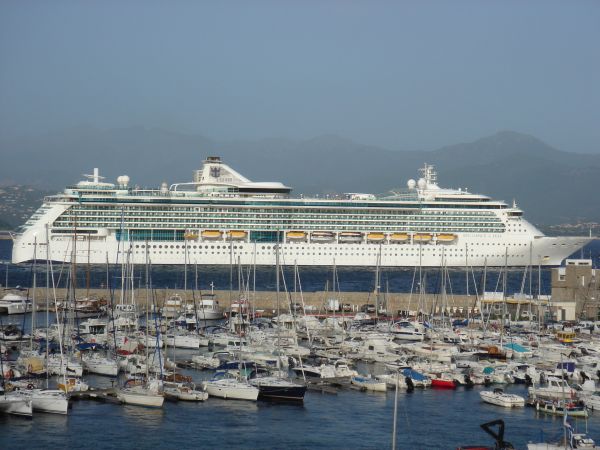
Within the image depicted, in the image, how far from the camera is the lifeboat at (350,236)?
74812 millimetres

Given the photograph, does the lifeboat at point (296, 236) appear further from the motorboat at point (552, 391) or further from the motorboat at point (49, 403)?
the motorboat at point (49, 403)

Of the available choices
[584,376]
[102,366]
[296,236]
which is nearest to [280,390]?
[102,366]

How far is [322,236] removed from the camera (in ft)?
246

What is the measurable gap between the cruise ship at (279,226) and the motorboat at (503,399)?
43.7m

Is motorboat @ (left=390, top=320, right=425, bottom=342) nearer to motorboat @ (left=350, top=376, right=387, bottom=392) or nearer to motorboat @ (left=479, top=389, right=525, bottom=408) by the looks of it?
motorboat @ (left=350, top=376, right=387, bottom=392)

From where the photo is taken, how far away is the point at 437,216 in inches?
2977

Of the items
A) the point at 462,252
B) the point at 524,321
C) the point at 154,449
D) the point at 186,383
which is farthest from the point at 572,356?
the point at 462,252

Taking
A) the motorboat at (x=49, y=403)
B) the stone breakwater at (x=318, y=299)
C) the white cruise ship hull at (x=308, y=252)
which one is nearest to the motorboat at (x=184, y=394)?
the motorboat at (x=49, y=403)

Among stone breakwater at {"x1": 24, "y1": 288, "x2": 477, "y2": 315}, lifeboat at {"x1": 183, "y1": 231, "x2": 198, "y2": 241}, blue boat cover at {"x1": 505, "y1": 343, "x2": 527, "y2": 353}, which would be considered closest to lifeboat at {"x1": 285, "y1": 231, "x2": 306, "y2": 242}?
lifeboat at {"x1": 183, "y1": 231, "x2": 198, "y2": 241}

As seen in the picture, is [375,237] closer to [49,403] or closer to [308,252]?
[308,252]

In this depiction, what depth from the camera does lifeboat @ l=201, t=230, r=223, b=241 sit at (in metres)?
73.9

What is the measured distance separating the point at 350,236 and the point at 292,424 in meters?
48.7

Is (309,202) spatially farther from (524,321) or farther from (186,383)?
(186,383)

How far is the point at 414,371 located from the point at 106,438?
383 inches
